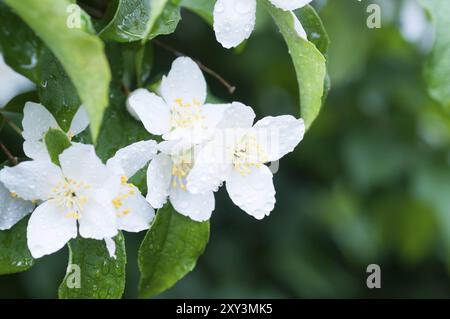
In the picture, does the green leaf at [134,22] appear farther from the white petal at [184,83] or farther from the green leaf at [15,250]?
the green leaf at [15,250]

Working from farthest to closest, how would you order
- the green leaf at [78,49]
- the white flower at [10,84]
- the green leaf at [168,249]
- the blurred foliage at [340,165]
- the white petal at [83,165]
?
the blurred foliage at [340,165]
the white flower at [10,84]
the green leaf at [168,249]
the white petal at [83,165]
the green leaf at [78,49]

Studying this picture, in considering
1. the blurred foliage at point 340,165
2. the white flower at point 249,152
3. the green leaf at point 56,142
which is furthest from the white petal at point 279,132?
the blurred foliage at point 340,165

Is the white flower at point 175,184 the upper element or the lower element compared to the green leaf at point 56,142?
lower
